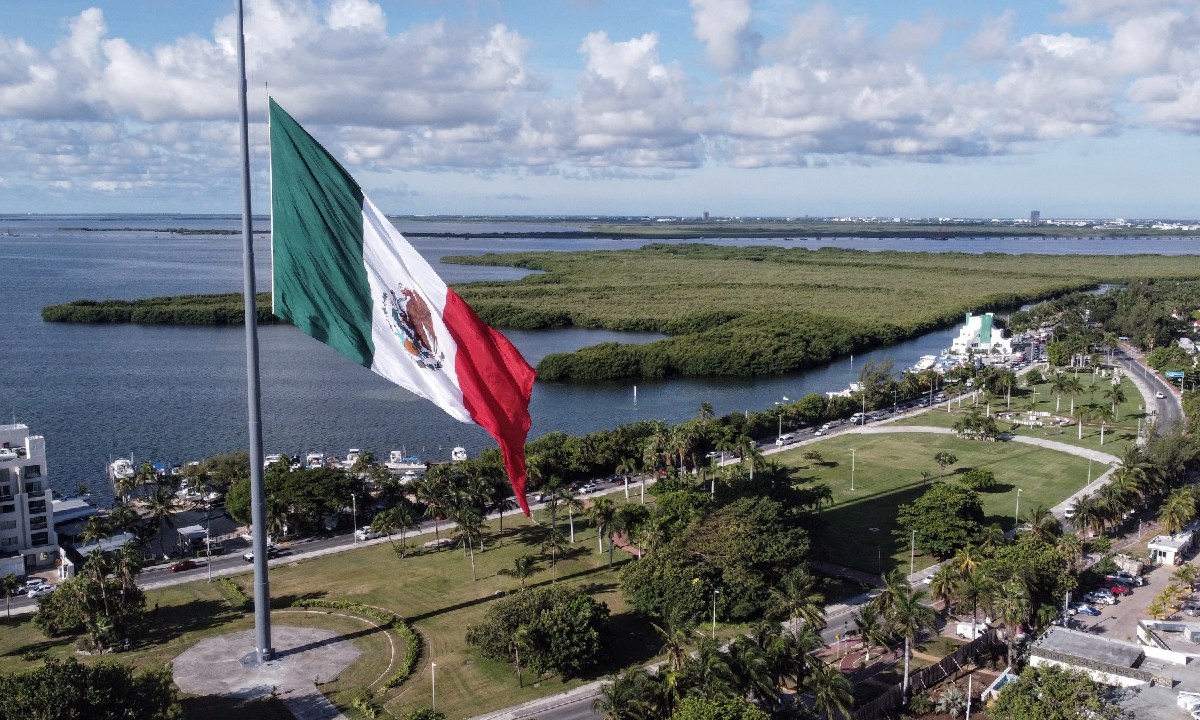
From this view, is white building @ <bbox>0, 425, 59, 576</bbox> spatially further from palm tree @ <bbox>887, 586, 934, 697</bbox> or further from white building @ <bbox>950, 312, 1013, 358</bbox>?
white building @ <bbox>950, 312, 1013, 358</bbox>

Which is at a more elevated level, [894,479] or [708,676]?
[708,676]

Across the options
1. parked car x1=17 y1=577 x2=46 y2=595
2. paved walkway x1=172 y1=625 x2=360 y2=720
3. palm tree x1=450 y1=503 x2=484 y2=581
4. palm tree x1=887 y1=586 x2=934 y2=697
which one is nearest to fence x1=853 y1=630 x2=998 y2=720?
palm tree x1=887 y1=586 x2=934 y2=697

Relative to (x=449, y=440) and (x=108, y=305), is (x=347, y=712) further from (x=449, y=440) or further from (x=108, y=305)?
(x=108, y=305)

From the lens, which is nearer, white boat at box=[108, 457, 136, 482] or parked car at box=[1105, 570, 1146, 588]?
parked car at box=[1105, 570, 1146, 588]

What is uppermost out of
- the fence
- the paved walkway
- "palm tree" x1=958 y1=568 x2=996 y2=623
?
"palm tree" x1=958 y1=568 x2=996 y2=623

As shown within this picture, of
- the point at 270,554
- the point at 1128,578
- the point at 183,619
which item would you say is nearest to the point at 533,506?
the point at 270,554

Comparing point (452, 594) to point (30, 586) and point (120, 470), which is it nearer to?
point (30, 586)
